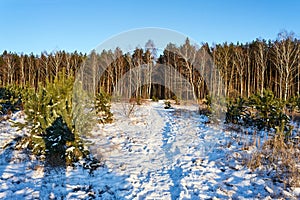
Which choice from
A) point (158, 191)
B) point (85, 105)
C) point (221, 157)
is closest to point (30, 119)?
point (85, 105)

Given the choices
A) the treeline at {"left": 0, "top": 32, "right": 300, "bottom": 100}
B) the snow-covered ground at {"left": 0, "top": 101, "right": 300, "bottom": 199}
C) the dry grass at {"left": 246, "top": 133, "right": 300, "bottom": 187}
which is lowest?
the snow-covered ground at {"left": 0, "top": 101, "right": 300, "bottom": 199}

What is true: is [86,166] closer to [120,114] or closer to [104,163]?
[104,163]

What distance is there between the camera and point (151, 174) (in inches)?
219

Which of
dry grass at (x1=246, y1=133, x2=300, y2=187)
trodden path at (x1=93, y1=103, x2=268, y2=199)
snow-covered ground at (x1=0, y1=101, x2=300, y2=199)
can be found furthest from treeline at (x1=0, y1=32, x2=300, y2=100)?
dry grass at (x1=246, y1=133, x2=300, y2=187)

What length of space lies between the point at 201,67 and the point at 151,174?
75.9 ft

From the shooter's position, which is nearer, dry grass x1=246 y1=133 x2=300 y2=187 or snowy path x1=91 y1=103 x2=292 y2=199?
snowy path x1=91 y1=103 x2=292 y2=199

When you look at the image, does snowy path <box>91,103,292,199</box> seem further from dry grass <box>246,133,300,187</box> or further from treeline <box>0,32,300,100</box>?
treeline <box>0,32,300,100</box>

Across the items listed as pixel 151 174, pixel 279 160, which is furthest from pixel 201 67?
pixel 151 174

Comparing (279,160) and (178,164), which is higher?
(279,160)

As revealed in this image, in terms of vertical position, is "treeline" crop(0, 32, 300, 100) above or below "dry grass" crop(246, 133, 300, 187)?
above

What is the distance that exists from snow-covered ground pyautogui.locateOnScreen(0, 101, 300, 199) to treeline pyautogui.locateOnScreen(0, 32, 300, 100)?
1568 centimetres

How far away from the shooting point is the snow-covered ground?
458 centimetres

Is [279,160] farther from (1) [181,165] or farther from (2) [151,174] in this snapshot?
(2) [151,174]

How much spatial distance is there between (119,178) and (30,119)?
336cm
